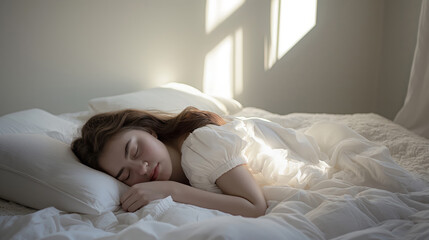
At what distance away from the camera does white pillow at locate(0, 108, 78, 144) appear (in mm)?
1626

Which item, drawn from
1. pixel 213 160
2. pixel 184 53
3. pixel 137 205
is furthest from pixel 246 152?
pixel 184 53

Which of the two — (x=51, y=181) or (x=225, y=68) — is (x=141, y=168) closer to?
(x=51, y=181)

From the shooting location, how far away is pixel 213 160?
1250mm

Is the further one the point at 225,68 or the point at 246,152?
the point at 225,68

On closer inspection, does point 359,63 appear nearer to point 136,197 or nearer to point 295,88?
point 295,88

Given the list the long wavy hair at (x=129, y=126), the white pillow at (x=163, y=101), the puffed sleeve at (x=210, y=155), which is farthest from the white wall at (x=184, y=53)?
the puffed sleeve at (x=210, y=155)

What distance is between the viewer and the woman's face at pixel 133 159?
1246mm

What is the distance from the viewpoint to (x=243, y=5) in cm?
289

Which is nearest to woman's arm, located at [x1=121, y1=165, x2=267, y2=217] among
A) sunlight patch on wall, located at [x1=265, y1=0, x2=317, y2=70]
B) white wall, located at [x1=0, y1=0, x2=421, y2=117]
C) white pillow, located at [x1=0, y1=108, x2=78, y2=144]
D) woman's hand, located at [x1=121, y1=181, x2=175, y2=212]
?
woman's hand, located at [x1=121, y1=181, x2=175, y2=212]

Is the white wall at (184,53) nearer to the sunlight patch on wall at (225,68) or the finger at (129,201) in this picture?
the sunlight patch on wall at (225,68)

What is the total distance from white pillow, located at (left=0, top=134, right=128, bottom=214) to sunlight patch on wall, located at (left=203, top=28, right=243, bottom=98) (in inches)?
65.8

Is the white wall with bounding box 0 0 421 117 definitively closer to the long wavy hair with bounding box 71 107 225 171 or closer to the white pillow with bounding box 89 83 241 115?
the white pillow with bounding box 89 83 241 115

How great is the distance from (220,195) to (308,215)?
28cm

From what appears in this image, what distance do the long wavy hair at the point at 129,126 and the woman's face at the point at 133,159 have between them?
3 cm
